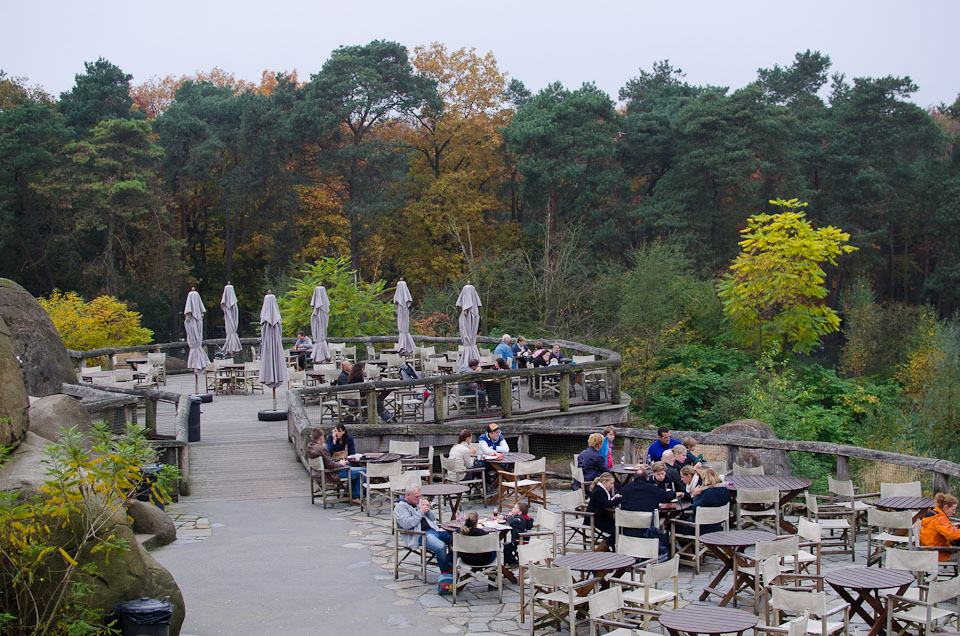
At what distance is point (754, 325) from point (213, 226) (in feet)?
99.0

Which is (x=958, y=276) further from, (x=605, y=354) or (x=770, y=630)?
(x=770, y=630)

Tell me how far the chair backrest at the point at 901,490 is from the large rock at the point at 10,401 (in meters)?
10.2

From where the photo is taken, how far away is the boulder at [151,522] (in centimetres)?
1199

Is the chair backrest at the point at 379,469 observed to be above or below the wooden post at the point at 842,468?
below

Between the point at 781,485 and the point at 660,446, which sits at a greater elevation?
the point at 660,446

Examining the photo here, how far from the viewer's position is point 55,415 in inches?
463

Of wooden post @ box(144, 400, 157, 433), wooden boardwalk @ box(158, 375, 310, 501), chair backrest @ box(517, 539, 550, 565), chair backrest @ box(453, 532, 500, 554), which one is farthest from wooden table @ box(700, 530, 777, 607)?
wooden post @ box(144, 400, 157, 433)

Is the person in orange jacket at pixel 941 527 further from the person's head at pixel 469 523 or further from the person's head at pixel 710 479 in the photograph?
the person's head at pixel 469 523

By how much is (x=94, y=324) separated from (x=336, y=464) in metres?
19.1

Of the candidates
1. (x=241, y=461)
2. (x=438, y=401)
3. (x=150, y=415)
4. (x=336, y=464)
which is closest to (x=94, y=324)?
(x=150, y=415)

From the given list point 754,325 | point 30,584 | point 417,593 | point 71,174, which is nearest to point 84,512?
point 30,584

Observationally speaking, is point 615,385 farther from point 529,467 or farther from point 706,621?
point 706,621

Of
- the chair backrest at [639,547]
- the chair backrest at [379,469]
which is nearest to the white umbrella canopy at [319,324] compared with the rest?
the chair backrest at [379,469]

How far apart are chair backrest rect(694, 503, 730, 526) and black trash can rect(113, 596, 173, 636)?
227 inches
